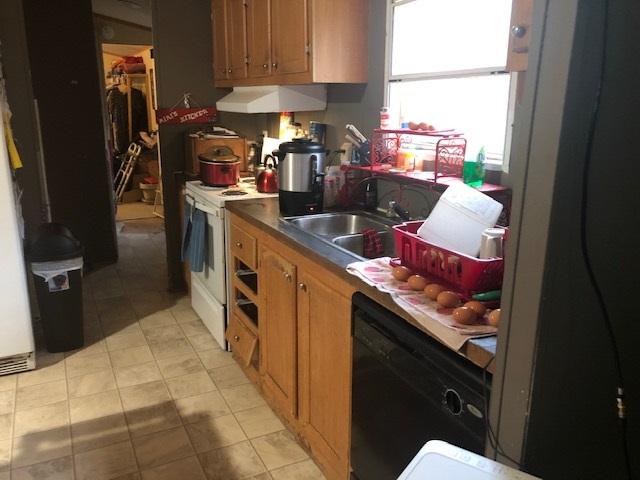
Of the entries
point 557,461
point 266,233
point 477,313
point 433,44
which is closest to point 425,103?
point 433,44

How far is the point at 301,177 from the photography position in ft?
8.40

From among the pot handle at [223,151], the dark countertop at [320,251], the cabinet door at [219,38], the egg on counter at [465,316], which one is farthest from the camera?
the cabinet door at [219,38]

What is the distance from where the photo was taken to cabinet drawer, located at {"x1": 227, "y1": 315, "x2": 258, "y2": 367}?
2713 millimetres

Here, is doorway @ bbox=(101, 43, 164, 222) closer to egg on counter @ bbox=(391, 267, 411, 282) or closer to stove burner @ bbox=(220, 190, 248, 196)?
stove burner @ bbox=(220, 190, 248, 196)

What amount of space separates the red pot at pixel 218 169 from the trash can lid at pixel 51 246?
2.81 ft

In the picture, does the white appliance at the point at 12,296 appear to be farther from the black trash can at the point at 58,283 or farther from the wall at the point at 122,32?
the wall at the point at 122,32

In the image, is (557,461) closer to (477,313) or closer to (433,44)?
(477,313)

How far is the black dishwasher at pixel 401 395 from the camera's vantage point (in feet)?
4.00

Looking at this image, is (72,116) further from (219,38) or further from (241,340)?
(241,340)

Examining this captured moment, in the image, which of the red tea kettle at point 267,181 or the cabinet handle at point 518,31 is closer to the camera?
the cabinet handle at point 518,31

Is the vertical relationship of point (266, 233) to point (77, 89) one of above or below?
below

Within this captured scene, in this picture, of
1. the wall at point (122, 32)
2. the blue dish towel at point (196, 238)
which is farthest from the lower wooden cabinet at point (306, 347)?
the wall at point (122, 32)

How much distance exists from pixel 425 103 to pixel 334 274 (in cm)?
108

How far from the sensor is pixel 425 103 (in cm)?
249
